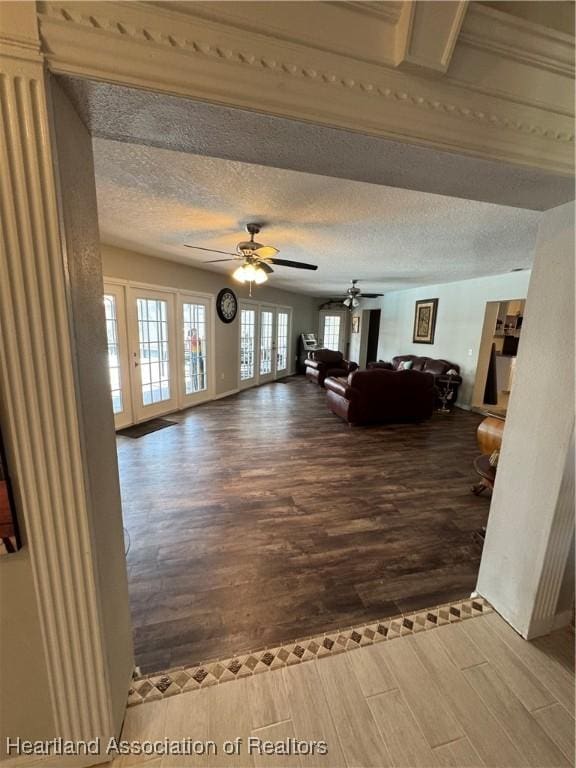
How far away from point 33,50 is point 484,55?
3.83 feet

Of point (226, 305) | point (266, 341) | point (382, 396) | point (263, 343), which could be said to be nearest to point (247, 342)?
point (263, 343)

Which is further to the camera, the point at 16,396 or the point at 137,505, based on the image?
the point at 137,505

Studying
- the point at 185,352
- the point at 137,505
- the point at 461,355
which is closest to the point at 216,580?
the point at 137,505

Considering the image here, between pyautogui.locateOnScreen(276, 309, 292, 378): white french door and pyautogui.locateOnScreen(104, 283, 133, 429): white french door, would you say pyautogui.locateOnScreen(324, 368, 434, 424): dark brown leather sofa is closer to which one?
pyautogui.locateOnScreen(104, 283, 133, 429): white french door

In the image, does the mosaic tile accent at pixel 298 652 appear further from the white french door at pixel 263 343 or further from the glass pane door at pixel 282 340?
the glass pane door at pixel 282 340

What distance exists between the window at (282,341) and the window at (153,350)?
3672mm

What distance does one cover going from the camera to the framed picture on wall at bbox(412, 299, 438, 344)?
642 centimetres

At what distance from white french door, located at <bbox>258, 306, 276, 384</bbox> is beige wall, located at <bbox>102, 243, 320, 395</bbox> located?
14.0 inches

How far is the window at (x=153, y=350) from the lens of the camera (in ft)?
14.2

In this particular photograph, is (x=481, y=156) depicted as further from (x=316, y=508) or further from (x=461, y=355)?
(x=461, y=355)

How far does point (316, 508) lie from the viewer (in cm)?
246

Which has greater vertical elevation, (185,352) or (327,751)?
(185,352)

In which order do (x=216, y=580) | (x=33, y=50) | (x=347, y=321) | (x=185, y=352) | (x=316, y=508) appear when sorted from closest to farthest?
(x=33, y=50), (x=216, y=580), (x=316, y=508), (x=185, y=352), (x=347, y=321)

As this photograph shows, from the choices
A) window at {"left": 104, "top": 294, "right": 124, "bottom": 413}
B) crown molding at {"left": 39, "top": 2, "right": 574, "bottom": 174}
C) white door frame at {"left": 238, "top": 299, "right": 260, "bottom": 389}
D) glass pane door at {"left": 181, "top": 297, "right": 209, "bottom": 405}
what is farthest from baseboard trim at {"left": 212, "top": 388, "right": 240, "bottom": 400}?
crown molding at {"left": 39, "top": 2, "right": 574, "bottom": 174}
